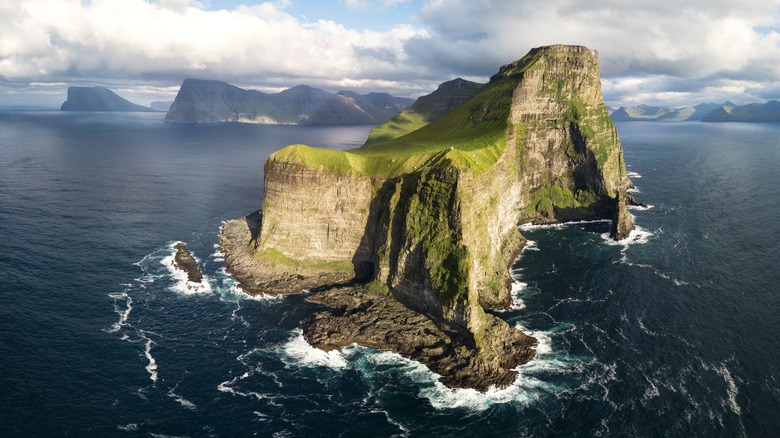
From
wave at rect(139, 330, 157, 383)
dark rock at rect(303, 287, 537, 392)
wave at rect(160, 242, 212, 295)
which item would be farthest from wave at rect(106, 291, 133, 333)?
dark rock at rect(303, 287, 537, 392)

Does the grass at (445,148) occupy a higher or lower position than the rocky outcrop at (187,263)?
higher

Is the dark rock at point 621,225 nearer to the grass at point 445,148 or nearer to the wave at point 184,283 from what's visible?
the grass at point 445,148

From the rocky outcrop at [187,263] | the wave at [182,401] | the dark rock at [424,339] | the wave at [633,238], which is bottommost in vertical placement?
the wave at [182,401]

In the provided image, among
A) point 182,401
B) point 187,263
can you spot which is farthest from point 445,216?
point 187,263

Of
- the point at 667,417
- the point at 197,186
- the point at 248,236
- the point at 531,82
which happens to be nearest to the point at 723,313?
the point at 667,417

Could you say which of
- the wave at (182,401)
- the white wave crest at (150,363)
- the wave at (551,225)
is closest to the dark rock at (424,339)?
the wave at (182,401)

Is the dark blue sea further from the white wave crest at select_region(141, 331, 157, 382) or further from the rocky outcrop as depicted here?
the rocky outcrop
